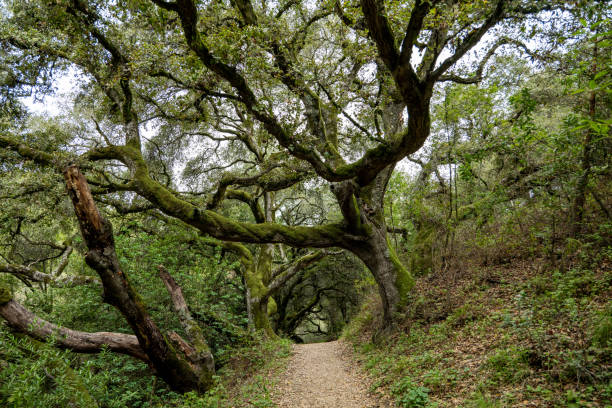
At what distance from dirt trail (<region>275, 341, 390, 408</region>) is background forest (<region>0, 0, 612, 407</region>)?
0.36 m

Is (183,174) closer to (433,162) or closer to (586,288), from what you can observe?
(433,162)

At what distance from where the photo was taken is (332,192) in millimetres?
8078

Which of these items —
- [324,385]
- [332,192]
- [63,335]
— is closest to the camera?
[63,335]

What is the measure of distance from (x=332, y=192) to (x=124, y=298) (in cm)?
500

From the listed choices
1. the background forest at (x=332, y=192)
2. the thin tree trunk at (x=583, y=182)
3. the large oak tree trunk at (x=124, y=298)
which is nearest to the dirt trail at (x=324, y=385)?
the background forest at (x=332, y=192)

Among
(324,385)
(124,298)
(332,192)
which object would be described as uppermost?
(332,192)

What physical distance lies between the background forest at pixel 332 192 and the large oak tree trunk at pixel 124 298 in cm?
3

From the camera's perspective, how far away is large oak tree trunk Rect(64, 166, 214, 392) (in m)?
5.02

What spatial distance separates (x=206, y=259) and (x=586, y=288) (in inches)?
384

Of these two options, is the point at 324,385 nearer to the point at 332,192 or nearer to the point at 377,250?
the point at 377,250

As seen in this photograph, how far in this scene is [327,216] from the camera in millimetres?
17156

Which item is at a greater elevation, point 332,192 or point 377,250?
point 332,192

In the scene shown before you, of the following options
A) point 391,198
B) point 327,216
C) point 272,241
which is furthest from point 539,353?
point 327,216

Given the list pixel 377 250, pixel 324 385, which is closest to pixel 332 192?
pixel 377 250
